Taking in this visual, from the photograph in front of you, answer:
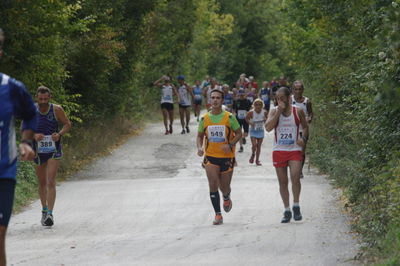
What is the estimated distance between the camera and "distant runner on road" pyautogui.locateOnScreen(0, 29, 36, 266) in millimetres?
6277

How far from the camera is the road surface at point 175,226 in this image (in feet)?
30.9

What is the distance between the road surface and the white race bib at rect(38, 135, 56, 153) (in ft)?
3.55

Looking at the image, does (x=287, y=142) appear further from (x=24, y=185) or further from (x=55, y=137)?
(x=24, y=185)

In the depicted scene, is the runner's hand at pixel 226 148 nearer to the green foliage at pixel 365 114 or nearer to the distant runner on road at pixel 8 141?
the green foliage at pixel 365 114

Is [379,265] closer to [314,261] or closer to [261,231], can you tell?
[314,261]

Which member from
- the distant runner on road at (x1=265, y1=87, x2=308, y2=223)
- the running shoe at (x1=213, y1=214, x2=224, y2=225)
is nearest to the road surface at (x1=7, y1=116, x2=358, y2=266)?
the running shoe at (x1=213, y1=214, x2=224, y2=225)

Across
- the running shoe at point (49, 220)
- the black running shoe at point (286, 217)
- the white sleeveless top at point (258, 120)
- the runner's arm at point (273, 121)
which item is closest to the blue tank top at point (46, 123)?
the running shoe at point (49, 220)

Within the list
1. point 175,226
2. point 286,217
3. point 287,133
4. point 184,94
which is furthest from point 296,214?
point 184,94

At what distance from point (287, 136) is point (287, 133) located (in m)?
0.04

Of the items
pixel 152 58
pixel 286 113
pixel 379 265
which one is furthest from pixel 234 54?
pixel 379 265

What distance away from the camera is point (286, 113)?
40.1ft

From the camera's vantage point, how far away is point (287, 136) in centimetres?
1210

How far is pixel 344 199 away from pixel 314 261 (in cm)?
581

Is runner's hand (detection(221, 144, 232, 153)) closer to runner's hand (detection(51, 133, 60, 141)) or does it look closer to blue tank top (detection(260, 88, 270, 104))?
runner's hand (detection(51, 133, 60, 141))
